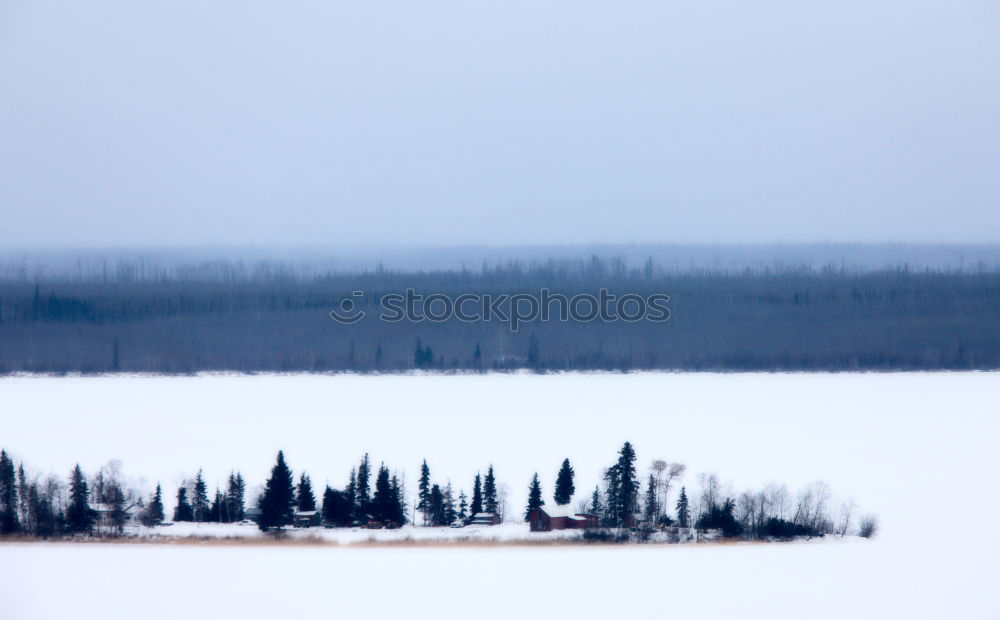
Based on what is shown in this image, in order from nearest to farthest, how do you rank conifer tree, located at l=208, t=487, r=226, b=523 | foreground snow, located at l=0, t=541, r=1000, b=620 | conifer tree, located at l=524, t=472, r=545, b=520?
1. foreground snow, located at l=0, t=541, r=1000, b=620
2. conifer tree, located at l=208, t=487, r=226, b=523
3. conifer tree, located at l=524, t=472, r=545, b=520

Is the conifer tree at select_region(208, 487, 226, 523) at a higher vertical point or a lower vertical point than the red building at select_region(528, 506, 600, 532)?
higher

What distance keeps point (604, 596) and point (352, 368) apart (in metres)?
23.3

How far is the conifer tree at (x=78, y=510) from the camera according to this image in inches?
479

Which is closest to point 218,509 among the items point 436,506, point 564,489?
point 436,506

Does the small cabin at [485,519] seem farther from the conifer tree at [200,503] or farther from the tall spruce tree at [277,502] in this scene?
the conifer tree at [200,503]

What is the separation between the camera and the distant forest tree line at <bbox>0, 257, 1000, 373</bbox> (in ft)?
107

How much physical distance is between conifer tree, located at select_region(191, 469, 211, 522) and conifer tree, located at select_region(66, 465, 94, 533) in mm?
1487

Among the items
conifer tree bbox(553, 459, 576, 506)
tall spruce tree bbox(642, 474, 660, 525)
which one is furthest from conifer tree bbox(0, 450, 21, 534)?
tall spruce tree bbox(642, 474, 660, 525)

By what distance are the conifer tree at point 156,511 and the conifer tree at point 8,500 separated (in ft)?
5.97

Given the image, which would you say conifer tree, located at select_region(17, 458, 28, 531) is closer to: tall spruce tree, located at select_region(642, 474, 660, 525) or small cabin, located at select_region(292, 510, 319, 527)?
small cabin, located at select_region(292, 510, 319, 527)

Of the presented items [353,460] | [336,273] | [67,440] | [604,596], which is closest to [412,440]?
[353,460]

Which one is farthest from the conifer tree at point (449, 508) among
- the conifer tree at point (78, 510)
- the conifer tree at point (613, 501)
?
the conifer tree at point (78, 510)

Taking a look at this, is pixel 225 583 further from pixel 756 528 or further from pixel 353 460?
pixel 756 528

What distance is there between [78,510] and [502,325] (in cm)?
2458
